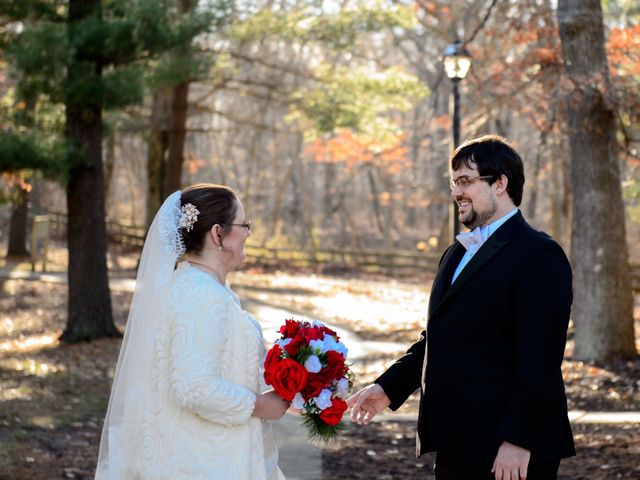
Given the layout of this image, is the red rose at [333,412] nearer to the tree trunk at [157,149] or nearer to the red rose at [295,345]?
the red rose at [295,345]

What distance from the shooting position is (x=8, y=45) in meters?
15.0

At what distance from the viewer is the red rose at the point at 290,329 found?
4348mm

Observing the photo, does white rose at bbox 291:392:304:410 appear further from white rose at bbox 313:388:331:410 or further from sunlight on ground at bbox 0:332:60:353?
sunlight on ground at bbox 0:332:60:353

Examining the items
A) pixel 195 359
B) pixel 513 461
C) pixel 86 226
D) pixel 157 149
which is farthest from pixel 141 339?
pixel 157 149

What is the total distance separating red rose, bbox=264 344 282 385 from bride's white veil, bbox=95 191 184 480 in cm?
48

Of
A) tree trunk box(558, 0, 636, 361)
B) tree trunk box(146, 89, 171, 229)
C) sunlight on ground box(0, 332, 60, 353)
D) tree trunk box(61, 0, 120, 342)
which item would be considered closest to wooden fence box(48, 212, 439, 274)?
tree trunk box(146, 89, 171, 229)

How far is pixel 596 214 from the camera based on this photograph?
44.1 ft

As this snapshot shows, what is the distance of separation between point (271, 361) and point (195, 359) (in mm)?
397

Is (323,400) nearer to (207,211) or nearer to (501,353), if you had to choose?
(501,353)

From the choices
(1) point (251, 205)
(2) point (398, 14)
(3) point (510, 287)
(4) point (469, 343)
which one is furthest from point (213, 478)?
(1) point (251, 205)

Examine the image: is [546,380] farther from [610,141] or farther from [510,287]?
[610,141]

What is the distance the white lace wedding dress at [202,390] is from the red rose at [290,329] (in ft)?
0.38

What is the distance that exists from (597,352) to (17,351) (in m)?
8.57

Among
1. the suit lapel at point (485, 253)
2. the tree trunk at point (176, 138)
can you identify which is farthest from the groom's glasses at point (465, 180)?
the tree trunk at point (176, 138)
